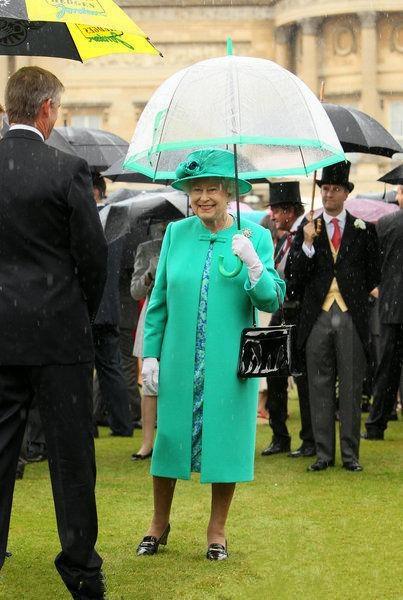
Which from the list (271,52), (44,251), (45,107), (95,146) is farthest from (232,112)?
(271,52)

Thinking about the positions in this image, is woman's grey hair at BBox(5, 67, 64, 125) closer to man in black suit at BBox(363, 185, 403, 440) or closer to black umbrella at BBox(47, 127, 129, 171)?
man in black suit at BBox(363, 185, 403, 440)

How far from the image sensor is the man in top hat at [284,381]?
9.93 m

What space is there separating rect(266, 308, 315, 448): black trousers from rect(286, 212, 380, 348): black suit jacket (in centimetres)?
48

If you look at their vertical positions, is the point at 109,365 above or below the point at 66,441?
below

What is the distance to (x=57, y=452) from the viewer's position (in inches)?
209

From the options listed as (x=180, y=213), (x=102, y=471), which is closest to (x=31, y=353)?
(x=102, y=471)

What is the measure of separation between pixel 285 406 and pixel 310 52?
170 feet

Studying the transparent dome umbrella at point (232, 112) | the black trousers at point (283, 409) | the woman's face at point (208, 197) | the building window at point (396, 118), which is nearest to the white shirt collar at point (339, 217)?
the black trousers at point (283, 409)

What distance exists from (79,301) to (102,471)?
4.12 m

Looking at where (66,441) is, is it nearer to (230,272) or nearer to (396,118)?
(230,272)

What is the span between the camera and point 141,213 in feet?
33.1

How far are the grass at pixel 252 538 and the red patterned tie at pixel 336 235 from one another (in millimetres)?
1476

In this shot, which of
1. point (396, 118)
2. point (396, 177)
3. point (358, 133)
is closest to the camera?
point (358, 133)

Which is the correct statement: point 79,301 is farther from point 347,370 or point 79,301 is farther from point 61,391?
point 347,370
